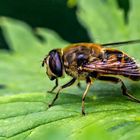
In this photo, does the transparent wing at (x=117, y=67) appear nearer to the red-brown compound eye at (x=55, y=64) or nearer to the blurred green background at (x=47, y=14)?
the red-brown compound eye at (x=55, y=64)

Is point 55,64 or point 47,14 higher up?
point 47,14

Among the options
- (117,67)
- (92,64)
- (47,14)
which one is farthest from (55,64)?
(47,14)

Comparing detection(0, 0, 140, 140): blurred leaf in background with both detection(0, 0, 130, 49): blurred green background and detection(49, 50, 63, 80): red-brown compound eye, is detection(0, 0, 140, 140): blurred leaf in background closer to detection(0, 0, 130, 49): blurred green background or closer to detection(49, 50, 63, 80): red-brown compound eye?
detection(49, 50, 63, 80): red-brown compound eye

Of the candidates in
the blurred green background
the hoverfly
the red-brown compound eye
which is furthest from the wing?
the blurred green background

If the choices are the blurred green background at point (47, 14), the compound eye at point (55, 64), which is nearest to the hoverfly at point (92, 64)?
the compound eye at point (55, 64)

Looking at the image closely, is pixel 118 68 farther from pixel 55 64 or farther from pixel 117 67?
pixel 55 64

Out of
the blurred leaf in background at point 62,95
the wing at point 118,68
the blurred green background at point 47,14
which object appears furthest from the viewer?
the blurred green background at point 47,14

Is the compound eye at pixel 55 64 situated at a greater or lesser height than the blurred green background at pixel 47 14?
lesser
